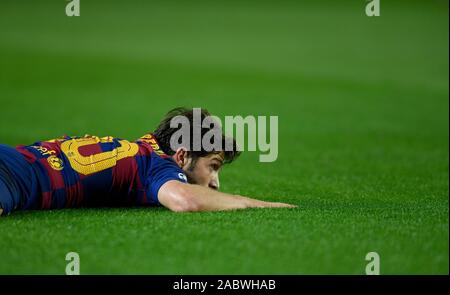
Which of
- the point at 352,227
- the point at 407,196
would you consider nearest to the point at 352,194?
the point at 407,196

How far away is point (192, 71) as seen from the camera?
18906mm

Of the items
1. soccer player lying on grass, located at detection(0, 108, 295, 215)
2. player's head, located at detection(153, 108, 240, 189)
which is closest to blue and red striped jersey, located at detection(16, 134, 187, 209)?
soccer player lying on grass, located at detection(0, 108, 295, 215)

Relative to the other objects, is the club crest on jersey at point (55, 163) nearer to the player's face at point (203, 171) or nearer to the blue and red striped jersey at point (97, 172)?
the blue and red striped jersey at point (97, 172)

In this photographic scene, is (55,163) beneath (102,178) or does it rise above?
above

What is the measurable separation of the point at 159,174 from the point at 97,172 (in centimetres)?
43

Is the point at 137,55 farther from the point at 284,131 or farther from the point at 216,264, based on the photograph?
the point at 216,264

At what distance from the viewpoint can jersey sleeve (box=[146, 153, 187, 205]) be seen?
4984 mm

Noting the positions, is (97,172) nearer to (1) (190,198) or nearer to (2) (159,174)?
(2) (159,174)

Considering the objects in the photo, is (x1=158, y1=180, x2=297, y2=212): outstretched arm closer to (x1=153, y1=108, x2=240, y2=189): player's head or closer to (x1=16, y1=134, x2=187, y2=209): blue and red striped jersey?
(x1=16, y1=134, x2=187, y2=209): blue and red striped jersey

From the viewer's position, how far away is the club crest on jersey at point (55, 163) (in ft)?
16.7

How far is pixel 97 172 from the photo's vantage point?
510 centimetres

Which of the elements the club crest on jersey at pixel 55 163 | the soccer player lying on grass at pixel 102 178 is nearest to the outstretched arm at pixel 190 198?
the soccer player lying on grass at pixel 102 178

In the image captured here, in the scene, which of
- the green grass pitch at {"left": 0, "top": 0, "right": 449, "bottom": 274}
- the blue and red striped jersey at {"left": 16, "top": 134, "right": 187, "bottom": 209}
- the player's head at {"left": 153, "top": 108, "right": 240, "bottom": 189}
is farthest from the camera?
the player's head at {"left": 153, "top": 108, "right": 240, "bottom": 189}

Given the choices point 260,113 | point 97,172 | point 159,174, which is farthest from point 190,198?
point 260,113
